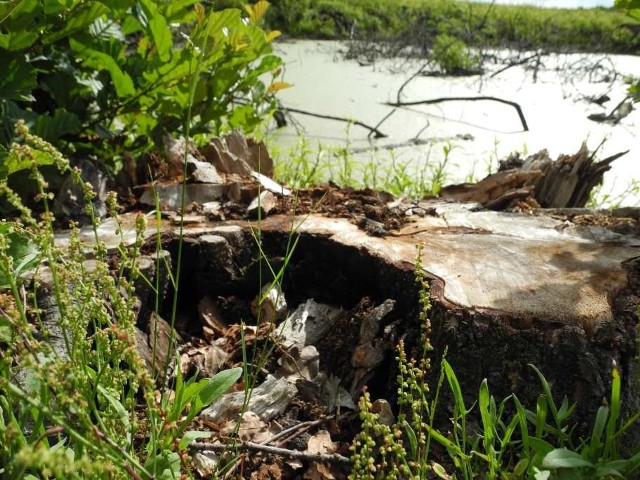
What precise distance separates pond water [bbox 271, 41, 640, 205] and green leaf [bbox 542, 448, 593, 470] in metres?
1.77

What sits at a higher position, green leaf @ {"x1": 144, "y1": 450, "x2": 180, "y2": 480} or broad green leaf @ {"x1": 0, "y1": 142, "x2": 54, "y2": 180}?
broad green leaf @ {"x1": 0, "y1": 142, "x2": 54, "y2": 180}

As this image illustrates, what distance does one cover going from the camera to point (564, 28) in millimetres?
7242

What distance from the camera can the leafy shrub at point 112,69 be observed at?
1259mm

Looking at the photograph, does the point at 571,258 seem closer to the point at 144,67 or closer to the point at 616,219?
the point at 616,219

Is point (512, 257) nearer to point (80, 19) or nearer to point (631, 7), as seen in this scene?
point (631, 7)

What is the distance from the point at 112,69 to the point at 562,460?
1246 mm

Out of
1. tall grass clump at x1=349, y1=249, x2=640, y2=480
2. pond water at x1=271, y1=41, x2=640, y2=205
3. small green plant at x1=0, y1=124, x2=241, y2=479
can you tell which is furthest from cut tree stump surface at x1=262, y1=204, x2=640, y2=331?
pond water at x1=271, y1=41, x2=640, y2=205

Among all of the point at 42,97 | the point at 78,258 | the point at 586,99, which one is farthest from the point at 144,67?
the point at 586,99

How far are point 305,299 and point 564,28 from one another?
23.4 ft

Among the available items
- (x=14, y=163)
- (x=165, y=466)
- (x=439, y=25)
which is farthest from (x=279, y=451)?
(x=439, y=25)

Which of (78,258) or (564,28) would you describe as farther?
(564,28)

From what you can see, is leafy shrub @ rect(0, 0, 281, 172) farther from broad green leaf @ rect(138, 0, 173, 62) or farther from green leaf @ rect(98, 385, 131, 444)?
green leaf @ rect(98, 385, 131, 444)

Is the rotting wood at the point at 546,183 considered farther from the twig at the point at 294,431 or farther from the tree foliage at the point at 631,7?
the twig at the point at 294,431

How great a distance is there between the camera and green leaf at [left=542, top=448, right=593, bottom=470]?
74cm
